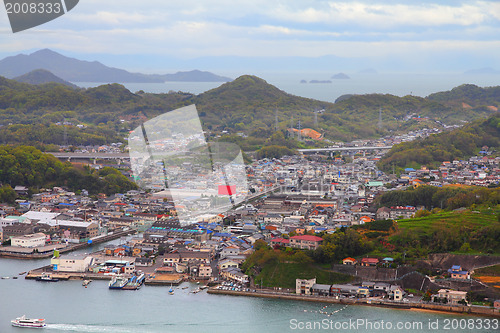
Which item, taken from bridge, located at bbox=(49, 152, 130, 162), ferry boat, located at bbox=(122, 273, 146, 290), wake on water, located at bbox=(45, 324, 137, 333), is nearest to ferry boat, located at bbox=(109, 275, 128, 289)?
ferry boat, located at bbox=(122, 273, 146, 290)

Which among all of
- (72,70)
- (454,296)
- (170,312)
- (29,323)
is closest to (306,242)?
(454,296)

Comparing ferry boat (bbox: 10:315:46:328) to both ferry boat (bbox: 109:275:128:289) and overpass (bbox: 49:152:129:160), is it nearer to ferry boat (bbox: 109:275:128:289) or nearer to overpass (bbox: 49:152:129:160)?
ferry boat (bbox: 109:275:128:289)

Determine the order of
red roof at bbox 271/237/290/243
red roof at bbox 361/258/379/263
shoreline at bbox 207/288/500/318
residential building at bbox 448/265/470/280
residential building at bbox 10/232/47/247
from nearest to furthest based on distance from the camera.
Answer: shoreline at bbox 207/288/500/318
residential building at bbox 448/265/470/280
red roof at bbox 361/258/379/263
red roof at bbox 271/237/290/243
residential building at bbox 10/232/47/247

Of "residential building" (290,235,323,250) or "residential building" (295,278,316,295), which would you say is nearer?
"residential building" (295,278,316,295)

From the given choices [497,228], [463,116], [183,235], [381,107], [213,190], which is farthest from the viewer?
[381,107]

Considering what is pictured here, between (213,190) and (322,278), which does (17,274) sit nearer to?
(322,278)

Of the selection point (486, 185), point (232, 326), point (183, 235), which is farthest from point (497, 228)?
point (486, 185)
